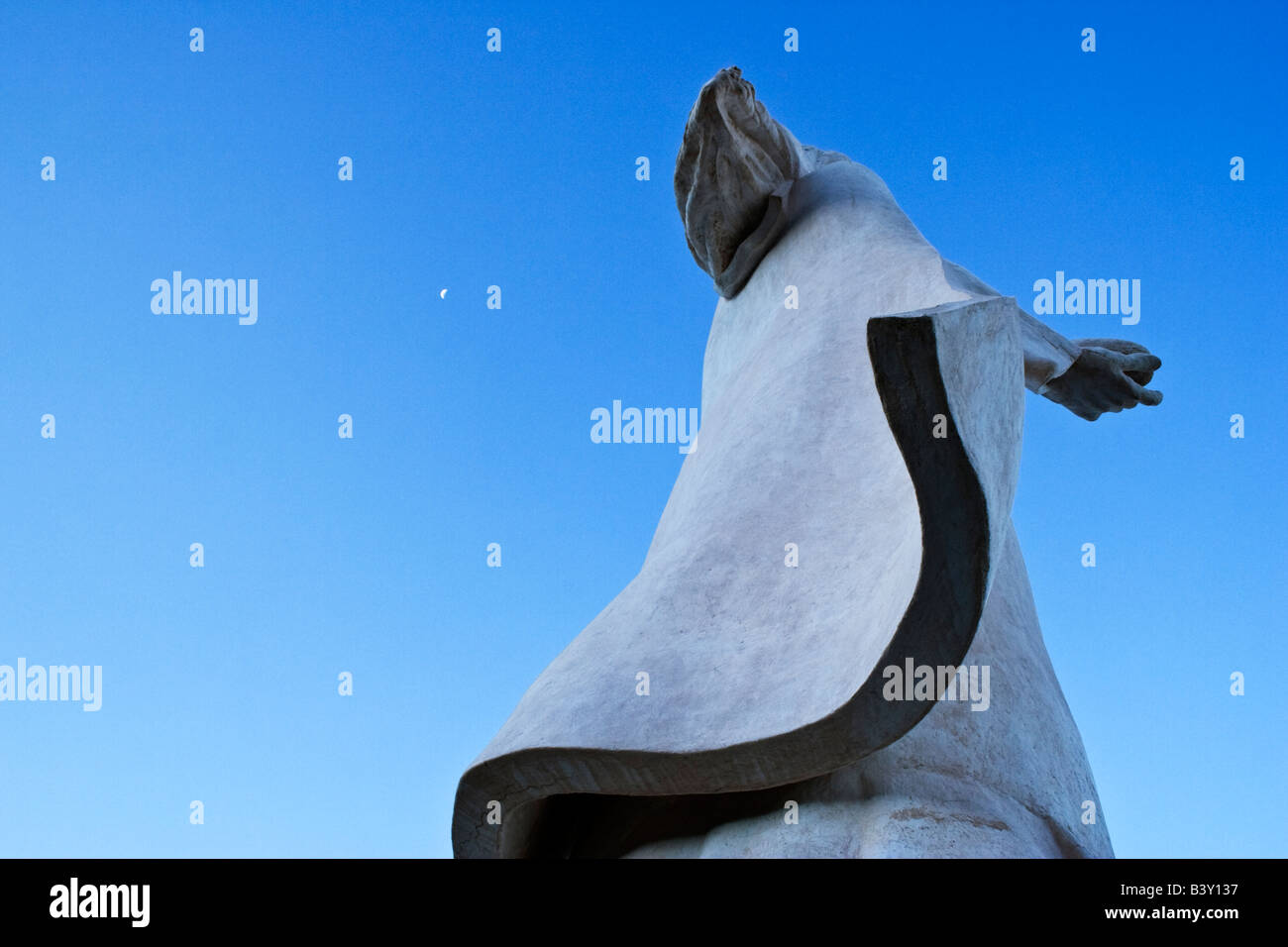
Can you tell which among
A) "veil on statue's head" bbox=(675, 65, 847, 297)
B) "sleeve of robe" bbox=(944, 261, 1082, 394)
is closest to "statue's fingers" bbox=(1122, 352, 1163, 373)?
"sleeve of robe" bbox=(944, 261, 1082, 394)

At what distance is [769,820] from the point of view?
303 cm

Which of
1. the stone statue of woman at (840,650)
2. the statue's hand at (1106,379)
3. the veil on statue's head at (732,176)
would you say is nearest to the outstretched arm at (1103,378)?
the statue's hand at (1106,379)

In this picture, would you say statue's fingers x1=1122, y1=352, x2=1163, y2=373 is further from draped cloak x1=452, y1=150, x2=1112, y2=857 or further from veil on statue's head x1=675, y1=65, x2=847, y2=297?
veil on statue's head x1=675, y1=65, x2=847, y2=297

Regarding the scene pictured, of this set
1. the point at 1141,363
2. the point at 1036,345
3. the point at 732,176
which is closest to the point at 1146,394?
the point at 1141,363

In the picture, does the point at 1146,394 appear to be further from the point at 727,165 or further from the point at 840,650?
the point at 840,650

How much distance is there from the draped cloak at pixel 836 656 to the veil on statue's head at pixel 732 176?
97cm

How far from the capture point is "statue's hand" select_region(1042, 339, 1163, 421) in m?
4.25

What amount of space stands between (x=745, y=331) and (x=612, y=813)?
207cm

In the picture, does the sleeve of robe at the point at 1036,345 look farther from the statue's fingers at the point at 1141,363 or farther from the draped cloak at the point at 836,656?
the statue's fingers at the point at 1141,363

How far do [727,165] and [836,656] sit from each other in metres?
2.23
